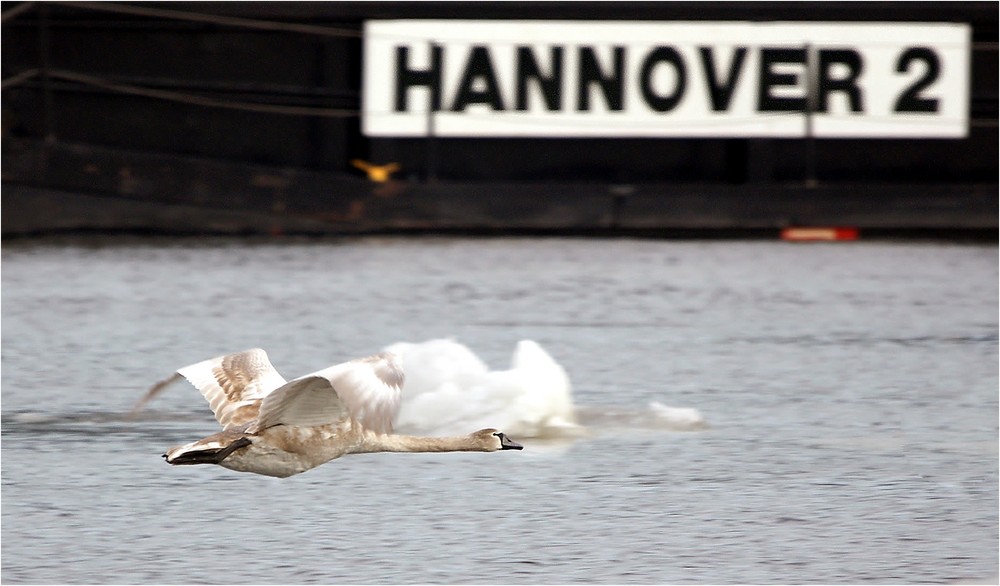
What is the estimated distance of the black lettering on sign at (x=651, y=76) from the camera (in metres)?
13.4

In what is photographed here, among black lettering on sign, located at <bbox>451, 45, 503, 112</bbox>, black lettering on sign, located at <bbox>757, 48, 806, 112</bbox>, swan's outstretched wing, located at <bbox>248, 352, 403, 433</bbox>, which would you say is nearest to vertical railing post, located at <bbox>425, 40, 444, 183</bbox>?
black lettering on sign, located at <bbox>451, 45, 503, 112</bbox>

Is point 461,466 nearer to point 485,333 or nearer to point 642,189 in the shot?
point 485,333

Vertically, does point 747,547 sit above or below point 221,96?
below

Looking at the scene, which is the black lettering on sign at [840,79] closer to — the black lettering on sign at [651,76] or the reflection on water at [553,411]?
the black lettering on sign at [651,76]

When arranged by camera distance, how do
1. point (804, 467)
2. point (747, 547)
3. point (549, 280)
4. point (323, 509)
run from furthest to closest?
point (549, 280) < point (804, 467) < point (323, 509) < point (747, 547)

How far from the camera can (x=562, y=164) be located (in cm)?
1366

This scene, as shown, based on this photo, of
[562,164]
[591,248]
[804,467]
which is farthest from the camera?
[562,164]

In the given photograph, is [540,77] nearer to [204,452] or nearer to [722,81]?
[722,81]

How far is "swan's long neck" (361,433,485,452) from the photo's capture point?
493 cm

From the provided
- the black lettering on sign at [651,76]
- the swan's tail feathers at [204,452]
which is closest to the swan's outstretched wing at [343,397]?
the swan's tail feathers at [204,452]

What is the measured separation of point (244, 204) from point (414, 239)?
51.0 inches

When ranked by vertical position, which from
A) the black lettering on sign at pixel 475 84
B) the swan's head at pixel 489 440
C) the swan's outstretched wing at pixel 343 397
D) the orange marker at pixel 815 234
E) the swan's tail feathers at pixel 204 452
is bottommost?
the orange marker at pixel 815 234

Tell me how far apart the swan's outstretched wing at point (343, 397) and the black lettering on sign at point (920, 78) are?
9.57 m

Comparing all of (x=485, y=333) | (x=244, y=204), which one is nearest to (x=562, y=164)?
(x=244, y=204)
